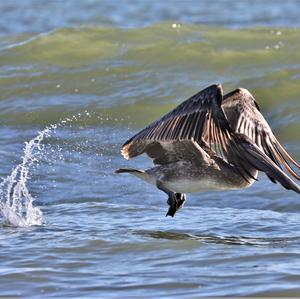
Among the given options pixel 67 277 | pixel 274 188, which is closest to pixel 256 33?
pixel 274 188

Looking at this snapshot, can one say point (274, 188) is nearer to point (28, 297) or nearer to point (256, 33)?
point (28, 297)

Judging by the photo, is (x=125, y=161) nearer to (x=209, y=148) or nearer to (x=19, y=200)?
(x=19, y=200)

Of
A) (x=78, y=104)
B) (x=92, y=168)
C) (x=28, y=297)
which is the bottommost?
(x=28, y=297)

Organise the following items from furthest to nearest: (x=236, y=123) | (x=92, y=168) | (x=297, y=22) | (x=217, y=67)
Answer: (x=297, y=22) < (x=217, y=67) < (x=92, y=168) < (x=236, y=123)

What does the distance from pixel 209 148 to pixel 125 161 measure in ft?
7.93

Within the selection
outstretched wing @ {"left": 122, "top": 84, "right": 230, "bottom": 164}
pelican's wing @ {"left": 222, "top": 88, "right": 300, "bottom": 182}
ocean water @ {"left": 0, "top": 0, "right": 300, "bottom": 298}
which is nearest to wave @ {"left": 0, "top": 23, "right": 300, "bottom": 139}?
ocean water @ {"left": 0, "top": 0, "right": 300, "bottom": 298}

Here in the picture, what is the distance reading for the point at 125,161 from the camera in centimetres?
965

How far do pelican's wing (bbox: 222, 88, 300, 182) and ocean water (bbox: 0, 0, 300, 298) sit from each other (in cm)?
60

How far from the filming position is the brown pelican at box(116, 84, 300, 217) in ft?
21.2

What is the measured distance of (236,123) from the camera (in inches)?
285

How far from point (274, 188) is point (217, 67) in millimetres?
4186

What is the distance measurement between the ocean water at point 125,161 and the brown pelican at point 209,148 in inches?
16.8

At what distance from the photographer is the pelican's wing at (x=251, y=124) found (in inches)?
280

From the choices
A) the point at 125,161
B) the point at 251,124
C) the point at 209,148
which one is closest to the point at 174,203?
the point at 209,148
